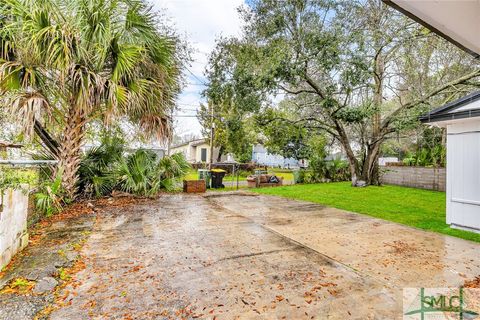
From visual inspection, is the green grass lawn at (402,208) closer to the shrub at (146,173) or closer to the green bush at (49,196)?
the shrub at (146,173)

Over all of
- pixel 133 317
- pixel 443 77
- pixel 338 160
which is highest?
pixel 443 77

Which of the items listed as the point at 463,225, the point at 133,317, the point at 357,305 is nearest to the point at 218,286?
the point at 133,317

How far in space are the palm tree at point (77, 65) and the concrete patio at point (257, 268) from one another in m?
2.51

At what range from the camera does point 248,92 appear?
30.5ft

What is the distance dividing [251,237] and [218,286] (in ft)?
5.67

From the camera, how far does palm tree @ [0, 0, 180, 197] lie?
17.0 feet

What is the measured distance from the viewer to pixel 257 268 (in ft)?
10.4

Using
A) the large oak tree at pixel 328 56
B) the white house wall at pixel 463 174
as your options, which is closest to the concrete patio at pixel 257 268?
the white house wall at pixel 463 174

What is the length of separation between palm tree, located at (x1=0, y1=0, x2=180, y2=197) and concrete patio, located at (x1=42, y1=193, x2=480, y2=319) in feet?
8.25

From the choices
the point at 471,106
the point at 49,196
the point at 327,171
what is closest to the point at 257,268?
the point at 49,196

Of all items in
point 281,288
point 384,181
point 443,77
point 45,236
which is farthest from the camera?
point 384,181

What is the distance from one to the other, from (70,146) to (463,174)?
8423 millimetres

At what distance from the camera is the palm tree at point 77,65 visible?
17.0ft

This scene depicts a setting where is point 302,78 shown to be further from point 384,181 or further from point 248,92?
point 384,181
